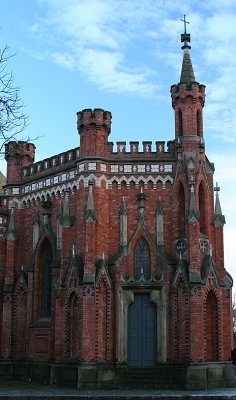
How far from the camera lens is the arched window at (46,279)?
1189 inches

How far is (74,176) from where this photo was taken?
29266mm

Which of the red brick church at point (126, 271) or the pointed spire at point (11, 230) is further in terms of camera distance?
the pointed spire at point (11, 230)

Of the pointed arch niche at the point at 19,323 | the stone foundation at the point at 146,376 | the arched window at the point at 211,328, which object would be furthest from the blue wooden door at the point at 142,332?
the pointed arch niche at the point at 19,323

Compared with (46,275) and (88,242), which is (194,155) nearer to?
(88,242)

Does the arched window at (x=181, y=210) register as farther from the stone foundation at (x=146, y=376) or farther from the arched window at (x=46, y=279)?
the arched window at (x=46, y=279)

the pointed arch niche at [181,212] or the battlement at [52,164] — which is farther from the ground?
the battlement at [52,164]

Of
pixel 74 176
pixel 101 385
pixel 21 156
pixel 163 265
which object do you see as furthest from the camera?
pixel 21 156

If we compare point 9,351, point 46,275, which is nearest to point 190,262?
point 46,275

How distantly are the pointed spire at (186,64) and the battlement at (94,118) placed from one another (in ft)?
13.2

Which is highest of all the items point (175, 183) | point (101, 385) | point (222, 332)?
point (175, 183)

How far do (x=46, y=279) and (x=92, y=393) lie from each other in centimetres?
853

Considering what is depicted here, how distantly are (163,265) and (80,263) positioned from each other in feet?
12.1

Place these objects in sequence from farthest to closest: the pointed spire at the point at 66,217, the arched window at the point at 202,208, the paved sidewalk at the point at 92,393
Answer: the pointed spire at the point at 66,217 → the arched window at the point at 202,208 → the paved sidewalk at the point at 92,393

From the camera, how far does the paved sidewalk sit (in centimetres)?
2103
